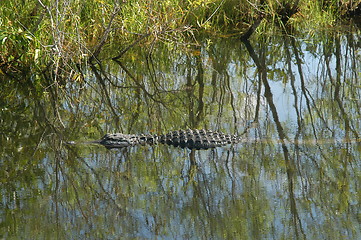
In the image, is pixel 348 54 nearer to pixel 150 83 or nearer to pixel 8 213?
pixel 150 83

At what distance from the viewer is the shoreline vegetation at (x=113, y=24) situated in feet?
23.6

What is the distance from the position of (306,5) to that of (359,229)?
8433 mm

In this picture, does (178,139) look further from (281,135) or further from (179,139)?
(281,135)

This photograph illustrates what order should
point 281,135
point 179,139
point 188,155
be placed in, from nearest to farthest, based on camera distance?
point 188,155 → point 179,139 → point 281,135

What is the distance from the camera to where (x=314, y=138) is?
5.63 meters

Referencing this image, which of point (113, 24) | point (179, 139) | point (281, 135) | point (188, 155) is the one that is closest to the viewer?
point (188, 155)

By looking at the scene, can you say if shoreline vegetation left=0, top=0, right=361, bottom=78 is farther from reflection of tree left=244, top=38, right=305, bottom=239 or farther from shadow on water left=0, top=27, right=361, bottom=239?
reflection of tree left=244, top=38, right=305, bottom=239

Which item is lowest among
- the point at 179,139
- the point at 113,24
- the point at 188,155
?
the point at 188,155

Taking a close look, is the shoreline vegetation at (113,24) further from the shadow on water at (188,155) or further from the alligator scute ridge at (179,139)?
the alligator scute ridge at (179,139)

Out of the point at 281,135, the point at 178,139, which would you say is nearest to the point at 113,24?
the point at 178,139

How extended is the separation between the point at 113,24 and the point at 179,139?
3.96 metres

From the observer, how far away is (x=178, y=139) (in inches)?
218

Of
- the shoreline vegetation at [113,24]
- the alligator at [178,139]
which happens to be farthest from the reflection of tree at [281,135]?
the shoreline vegetation at [113,24]

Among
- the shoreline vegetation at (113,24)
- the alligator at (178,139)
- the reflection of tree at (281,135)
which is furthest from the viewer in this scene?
the shoreline vegetation at (113,24)
